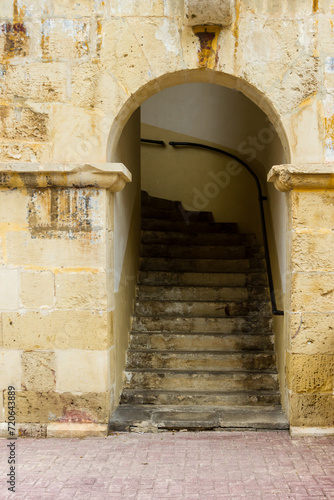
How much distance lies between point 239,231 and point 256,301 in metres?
1.82

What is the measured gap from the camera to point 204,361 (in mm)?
3975

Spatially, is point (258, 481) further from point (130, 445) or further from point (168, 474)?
point (130, 445)

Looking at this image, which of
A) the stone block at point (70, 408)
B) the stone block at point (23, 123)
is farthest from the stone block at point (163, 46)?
the stone block at point (70, 408)

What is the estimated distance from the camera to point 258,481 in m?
2.55

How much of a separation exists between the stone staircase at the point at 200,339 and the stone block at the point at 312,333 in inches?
22.0

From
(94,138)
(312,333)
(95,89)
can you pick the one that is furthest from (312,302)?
(95,89)

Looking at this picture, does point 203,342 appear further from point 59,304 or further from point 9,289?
point 9,289

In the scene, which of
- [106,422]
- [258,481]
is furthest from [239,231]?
[258,481]

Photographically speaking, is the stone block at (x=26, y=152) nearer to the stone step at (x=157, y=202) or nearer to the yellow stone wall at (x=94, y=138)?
the yellow stone wall at (x=94, y=138)

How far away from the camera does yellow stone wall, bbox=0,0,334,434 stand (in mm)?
3123

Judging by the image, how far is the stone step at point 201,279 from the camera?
4773 mm

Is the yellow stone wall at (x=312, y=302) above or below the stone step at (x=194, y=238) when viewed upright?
below

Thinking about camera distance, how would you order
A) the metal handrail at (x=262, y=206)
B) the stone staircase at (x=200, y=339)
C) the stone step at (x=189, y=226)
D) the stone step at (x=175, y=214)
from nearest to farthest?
1. the stone staircase at (x=200, y=339)
2. the metal handrail at (x=262, y=206)
3. the stone step at (x=189, y=226)
4. the stone step at (x=175, y=214)

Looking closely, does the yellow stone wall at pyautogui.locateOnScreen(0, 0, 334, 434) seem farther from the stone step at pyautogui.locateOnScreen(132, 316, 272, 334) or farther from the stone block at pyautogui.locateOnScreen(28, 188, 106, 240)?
the stone step at pyautogui.locateOnScreen(132, 316, 272, 334)
